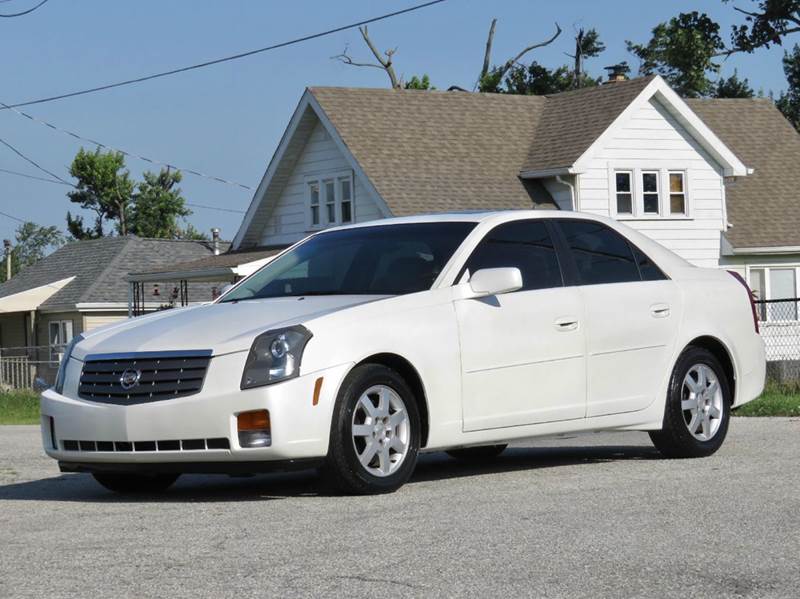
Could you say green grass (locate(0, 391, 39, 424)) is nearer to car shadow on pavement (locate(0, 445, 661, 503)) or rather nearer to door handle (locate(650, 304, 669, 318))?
car shadow on pavement (locate(0, 445, 661, 503))

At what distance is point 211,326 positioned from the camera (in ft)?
28.9

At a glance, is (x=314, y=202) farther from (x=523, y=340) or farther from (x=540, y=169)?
(x=523, y=340)

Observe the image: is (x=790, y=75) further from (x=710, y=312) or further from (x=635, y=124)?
(x=710, y=312)

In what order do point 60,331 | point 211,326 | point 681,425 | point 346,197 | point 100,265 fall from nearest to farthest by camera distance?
point 211,326
point 681,425
point 346,197
point 60,331
point 100,265

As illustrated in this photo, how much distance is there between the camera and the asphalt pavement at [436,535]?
232 inches

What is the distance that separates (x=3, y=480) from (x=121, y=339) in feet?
7.97

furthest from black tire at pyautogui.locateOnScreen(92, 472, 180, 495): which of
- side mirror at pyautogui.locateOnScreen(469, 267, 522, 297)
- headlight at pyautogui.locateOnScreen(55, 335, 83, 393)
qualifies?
side mirror at pyautogui.locateOnScreen(469, 267, 522, 297)

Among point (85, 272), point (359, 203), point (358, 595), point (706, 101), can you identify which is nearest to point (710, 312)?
point (358, 595)

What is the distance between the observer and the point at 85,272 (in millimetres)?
54719

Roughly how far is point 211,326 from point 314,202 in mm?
29199

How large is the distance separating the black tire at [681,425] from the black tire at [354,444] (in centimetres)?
235

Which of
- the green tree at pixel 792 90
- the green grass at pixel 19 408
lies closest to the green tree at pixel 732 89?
the green tree at pixel 792 90

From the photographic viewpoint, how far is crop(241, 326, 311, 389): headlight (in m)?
8.36

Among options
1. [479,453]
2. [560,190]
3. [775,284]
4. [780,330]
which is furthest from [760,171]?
[479,453]
